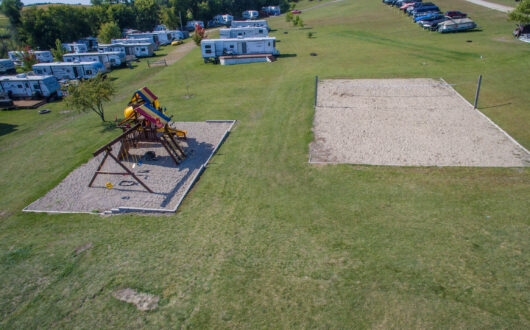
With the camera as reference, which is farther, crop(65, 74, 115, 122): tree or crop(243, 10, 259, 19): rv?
crop(243, 10, 259, 19): rv

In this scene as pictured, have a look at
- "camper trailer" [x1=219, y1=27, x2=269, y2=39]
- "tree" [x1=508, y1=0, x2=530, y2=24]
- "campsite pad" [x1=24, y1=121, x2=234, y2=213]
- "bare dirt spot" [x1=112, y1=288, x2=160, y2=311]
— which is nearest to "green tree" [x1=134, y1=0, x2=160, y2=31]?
"camper trailer" [x1=219, y1=27, x2=269, y2=39]

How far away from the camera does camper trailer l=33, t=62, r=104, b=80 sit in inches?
1503

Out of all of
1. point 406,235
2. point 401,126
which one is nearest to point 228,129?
point 401,126

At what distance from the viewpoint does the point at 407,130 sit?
58.6 ft

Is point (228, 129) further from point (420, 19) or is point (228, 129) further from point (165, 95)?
point (420, 19)

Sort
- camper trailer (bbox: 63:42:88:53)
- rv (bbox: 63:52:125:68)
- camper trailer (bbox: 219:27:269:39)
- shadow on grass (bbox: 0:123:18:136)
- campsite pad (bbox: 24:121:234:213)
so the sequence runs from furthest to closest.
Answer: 1. camper trailer (bbox: 63:42:88:53)
2. camper trailer (bbox: 219:27:269:39)
3. rv (bbox: 63:52:125:68)
4. shadow on grass (bbox: 0:123:18:136)
5. campsite pad (bbox: 24:121:234:213)

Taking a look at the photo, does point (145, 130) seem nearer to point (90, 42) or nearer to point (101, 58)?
point (101, 58)

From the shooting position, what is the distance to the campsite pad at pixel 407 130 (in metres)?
15.0

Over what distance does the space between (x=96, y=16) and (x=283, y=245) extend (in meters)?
79.9

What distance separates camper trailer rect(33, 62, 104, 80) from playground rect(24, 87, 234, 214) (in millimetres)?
25731

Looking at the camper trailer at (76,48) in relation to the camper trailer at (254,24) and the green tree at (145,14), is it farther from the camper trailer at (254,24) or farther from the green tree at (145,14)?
the camper trailer at (254,24)

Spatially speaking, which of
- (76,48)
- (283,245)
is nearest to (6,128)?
(283,245)

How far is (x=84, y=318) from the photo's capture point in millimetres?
8391

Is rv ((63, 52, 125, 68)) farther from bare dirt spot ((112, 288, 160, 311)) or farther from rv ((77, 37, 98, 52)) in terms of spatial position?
bare dirt spot ((112, 288, 160, 311))
